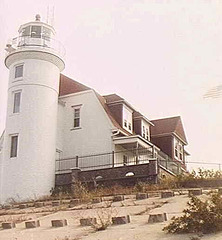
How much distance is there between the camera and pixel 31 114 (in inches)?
369

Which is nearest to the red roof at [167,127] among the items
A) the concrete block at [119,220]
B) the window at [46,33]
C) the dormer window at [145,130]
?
the dormer window at [145,130]

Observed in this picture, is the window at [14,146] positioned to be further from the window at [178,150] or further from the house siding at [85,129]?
the window at [178,150]

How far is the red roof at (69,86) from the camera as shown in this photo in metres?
10.9

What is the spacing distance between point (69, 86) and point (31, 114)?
1.94 meters

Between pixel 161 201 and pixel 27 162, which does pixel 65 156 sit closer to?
pixel 27 162

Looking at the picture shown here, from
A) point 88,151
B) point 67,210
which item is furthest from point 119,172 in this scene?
point 67,210

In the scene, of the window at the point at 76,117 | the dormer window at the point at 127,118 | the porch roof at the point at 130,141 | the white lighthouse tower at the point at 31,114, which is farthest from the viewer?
the dormer window at the point at 127,118

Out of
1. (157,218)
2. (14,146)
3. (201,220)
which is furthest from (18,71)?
(201,220)

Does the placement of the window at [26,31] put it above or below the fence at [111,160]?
above

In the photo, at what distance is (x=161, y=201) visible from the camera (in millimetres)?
5051

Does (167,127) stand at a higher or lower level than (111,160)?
higher

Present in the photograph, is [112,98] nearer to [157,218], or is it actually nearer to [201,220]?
[157,218]

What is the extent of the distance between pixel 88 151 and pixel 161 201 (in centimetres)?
525

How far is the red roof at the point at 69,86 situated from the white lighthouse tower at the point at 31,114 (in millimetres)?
768
